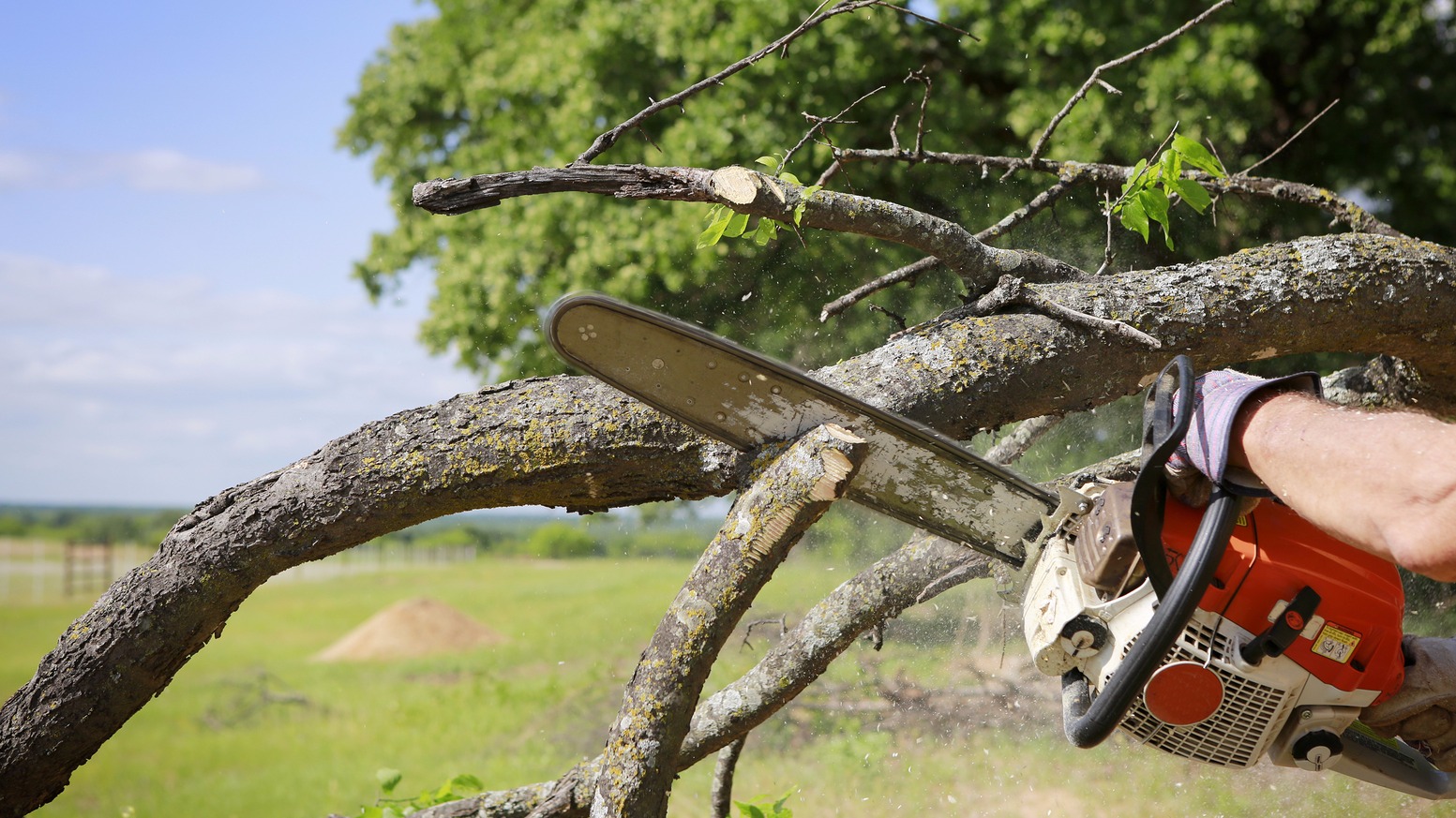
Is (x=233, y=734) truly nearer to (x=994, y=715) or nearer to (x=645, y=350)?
(x=994, y=715)

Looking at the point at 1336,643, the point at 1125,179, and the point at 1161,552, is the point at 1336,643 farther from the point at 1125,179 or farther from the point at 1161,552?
the point at 1125,179

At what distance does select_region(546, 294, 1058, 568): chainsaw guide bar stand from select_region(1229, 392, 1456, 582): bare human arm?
47cm

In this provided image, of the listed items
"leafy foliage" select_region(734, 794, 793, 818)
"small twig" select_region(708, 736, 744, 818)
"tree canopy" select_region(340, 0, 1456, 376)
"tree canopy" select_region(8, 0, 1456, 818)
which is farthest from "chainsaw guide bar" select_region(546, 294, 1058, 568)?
"tree canopy" select_region(340, 0, 1456, 376)

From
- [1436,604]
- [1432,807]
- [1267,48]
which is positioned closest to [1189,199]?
[1436,604]

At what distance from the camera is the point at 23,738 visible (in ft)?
6.45

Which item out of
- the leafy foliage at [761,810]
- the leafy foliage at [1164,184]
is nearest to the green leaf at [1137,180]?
the leafy foliage at [1164,184]

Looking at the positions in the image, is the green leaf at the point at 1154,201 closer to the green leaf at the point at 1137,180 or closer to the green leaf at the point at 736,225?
the green leaf at the point at 1137,180

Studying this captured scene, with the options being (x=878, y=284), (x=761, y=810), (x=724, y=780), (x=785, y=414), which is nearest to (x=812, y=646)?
(x=761, y=810)

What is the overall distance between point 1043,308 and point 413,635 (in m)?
12.4

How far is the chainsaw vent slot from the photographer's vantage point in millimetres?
1370

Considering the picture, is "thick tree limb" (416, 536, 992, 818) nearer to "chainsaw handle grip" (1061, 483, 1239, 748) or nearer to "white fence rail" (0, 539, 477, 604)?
"chainsaw handle grip" (1061, 483, 1239, 748)

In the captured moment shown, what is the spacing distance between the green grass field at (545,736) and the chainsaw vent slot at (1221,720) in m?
1.13

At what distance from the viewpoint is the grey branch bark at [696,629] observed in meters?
1.44

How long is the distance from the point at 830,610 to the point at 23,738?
1.85 metres
